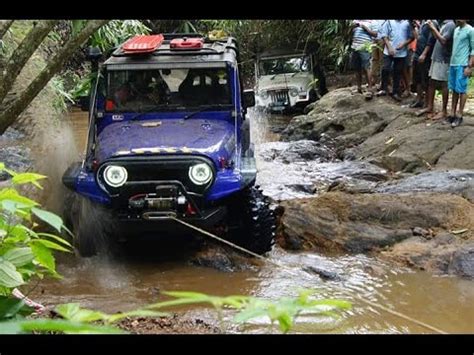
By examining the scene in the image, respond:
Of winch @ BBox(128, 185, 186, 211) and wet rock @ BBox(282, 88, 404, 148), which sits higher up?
winch @ BBox(128, 185, 186, 211)

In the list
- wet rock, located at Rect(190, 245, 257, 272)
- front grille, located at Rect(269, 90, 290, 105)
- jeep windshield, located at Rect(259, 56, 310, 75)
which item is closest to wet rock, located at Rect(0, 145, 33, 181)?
wet rock, located at Rect(190, 245, 257, 272)

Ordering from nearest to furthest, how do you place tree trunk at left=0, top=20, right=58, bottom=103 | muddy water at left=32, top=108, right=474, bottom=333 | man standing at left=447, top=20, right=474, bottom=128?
tree trunk at left=0, top=20, right=58, bottom=103
muddy water at left=32, top=108, right=474, bottom=333
man standing at left=447, top=20, right=474, bottom=128

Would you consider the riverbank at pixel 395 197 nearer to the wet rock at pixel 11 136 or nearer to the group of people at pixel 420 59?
the group of people at pixel 420 59

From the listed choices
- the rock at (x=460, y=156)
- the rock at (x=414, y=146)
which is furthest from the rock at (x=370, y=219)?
the rock at (x=414, y=146)

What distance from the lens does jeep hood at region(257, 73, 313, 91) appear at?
14.8 metres

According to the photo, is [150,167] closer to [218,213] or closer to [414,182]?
[218,213]

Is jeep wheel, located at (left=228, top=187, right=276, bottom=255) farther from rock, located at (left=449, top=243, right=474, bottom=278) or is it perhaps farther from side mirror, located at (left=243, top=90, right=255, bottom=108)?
rock, located at (left=449, top=243, right=474, bottom=278)

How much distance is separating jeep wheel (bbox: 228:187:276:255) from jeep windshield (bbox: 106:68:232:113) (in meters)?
0.96

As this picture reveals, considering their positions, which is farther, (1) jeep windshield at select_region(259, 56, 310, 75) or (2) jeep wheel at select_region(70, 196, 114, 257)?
(1) jeep windshield at select_region(259, 56, 310, 75)

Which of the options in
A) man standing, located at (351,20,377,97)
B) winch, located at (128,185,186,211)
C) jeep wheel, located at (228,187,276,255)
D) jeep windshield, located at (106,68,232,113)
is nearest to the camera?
winch, located at (128,185,186,211)

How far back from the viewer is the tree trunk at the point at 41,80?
2.92 m

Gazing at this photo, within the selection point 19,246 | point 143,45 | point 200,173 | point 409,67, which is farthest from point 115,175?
point 409,67

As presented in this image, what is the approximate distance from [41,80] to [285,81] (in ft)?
39.8

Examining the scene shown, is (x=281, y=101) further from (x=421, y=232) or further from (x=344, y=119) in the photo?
(x=421, y=232)
